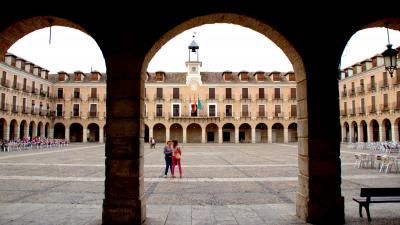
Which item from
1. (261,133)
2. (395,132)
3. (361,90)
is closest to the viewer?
(395,132)

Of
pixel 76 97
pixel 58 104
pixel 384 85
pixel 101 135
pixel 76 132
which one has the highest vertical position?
pixel 76 97

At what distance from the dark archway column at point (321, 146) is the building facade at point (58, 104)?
3587 centimetres

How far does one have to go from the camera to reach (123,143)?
503cm

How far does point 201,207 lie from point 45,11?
4690mm

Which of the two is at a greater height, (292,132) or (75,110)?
(75,110)

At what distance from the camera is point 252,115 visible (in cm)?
4266

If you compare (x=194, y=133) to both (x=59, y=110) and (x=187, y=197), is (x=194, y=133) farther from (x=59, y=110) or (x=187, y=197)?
(x=187, y=197)

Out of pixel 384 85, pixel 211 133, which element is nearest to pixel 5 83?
pixel 211 133

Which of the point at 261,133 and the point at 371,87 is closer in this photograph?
the point at 371,87

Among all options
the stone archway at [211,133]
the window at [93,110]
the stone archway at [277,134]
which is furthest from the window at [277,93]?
the window at [93,110]

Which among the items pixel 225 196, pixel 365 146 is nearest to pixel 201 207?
pixel 225 196

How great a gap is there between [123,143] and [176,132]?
39105mm

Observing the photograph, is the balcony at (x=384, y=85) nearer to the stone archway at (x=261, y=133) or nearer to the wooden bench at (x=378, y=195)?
the stone archway at (x=261, y=133)

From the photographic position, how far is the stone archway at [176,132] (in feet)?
143
